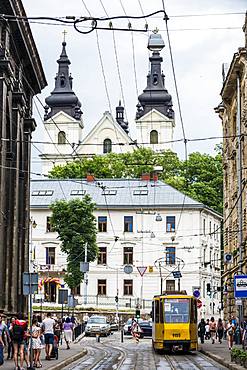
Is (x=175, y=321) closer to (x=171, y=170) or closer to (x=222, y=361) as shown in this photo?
(x=222, y=361)

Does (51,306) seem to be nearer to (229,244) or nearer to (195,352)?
(229,244)

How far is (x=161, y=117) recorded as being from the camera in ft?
457

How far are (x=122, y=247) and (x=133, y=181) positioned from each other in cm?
742

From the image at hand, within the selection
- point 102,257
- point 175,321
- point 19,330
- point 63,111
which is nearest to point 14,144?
point 175,321

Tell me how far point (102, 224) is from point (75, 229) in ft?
50.4

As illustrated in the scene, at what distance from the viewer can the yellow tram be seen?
41.5 meters

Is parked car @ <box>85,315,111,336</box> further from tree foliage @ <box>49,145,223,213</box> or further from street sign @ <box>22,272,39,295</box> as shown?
street sign @ <box>22,272,39,295</box>

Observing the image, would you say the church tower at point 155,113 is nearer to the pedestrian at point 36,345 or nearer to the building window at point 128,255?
the building window at point 128,255

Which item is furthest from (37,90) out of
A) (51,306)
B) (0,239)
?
(51,306)

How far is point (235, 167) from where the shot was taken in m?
57.3

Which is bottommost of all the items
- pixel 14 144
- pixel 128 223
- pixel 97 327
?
pixel 97 327

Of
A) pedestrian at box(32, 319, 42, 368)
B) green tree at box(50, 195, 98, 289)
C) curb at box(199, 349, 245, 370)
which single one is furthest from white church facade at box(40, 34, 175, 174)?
pedestrian at box(32, 319, 42, 368)

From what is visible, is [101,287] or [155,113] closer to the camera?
[101,287]

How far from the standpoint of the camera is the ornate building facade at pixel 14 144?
36.7 metres
